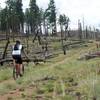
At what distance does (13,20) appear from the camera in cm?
8219

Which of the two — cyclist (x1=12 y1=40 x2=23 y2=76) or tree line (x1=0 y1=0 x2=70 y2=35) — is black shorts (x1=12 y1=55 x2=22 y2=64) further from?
tree line (x1=0 y1=0 x2=70 y2=35)

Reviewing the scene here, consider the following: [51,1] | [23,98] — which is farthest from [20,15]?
[23,98]

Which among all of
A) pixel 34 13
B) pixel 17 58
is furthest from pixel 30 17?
pixel 17 58

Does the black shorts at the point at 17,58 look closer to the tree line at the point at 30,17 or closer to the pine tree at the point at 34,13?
the tree line at the point at 30,17

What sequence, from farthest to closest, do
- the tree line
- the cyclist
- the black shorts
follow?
the tree line → the black shorts → the cyclist

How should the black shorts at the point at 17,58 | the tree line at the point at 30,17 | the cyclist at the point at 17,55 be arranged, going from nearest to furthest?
the cyclist at the point at 17,55, the black shorts at the point at 17,58, the tree line at the point at 30,17

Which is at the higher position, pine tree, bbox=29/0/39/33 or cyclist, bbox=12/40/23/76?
pine tree, bbox=29/0/39/33

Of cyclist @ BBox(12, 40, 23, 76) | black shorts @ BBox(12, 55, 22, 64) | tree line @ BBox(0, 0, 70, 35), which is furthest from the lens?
tree line @ BBox(0, 0, 70, 35)

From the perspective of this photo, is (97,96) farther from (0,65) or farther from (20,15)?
(20,15)

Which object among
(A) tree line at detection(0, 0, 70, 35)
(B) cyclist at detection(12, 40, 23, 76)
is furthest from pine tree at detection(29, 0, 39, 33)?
(B) cyclist at detection(12, 40, 23, 76)

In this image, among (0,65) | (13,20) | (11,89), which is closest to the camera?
(11,89)

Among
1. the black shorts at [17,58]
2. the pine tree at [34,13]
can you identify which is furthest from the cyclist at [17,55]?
the pine tree at [34,13]

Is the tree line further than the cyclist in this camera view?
Yes

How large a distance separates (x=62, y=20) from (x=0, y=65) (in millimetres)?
76524
